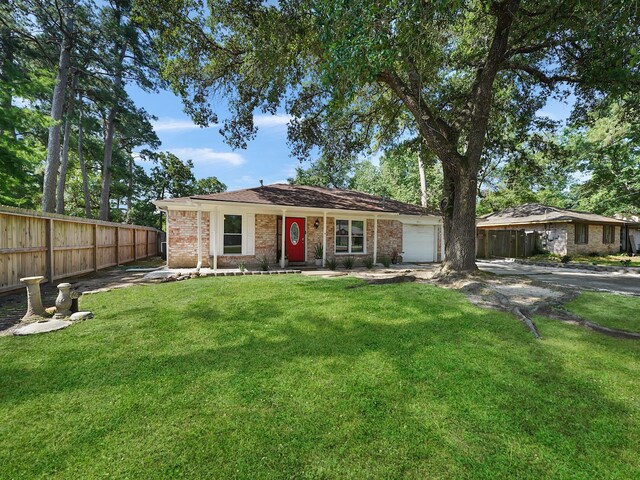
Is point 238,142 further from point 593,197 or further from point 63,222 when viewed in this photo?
point 593,197

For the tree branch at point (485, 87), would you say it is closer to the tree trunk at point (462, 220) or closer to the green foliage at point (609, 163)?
the tree trunk at point (462, 220)

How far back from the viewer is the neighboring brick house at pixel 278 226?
35.8ft

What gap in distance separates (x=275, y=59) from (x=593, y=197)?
2614 cm

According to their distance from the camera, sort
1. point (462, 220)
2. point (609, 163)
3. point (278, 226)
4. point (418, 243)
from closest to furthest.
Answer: point (462, 220), point (278, 226), point (418, 243), point (609, 163)

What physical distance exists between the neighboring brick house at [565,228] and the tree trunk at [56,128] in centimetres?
2200

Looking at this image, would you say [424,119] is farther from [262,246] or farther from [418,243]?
[418,243]

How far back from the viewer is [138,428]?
2197 millimetres

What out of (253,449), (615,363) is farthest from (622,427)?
(253,449)

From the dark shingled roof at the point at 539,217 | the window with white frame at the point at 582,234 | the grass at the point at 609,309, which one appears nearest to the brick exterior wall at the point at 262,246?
the grass at the point at 609,309

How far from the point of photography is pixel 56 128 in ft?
39.5

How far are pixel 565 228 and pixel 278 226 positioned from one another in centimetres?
1752

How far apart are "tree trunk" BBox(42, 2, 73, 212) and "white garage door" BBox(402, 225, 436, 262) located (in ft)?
51.6

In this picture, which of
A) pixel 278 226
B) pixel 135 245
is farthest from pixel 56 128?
pixel 278 226

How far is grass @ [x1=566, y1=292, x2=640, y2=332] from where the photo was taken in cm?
475
